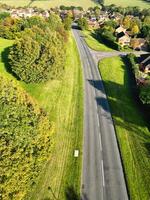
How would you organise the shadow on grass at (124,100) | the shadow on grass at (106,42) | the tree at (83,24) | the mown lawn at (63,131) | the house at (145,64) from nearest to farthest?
the mown lawn at (63,131)
the shadow on grass at (124,100)
the house at (145,64)
the shadow on grass at (106,42)
the tree at (83,24)

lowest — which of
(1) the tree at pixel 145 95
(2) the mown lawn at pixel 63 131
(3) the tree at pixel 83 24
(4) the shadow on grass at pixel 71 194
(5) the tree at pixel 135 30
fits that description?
(3) the tree at pixel 83 24

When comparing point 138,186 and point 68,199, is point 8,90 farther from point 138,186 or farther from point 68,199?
point 138,186

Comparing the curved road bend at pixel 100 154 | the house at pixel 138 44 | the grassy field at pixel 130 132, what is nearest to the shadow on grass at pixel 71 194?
the curved road bend at pixel 100 154

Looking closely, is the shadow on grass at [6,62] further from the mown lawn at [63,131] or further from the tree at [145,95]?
the tree at [145,95]

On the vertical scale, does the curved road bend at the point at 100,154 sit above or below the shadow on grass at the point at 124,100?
above

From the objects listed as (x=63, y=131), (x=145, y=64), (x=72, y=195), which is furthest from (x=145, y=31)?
(x=72, y=195)

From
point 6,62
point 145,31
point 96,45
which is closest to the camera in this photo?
point 6,62

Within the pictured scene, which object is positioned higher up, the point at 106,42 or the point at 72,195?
the point at 72,195

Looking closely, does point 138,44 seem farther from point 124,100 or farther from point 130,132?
point 130,132
